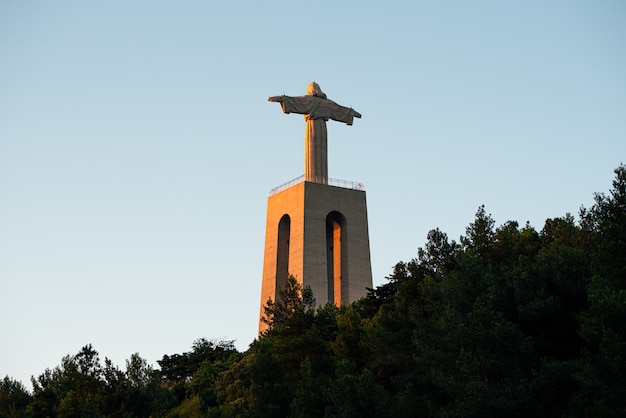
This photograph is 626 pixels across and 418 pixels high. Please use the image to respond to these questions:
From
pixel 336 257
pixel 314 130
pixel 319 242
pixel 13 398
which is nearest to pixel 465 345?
pixel 319 242

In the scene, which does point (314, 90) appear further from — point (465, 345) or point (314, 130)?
point (465, 345)

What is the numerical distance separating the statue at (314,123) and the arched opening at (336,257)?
2406 mm

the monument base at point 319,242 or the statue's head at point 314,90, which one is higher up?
the statue's head at point 314,90

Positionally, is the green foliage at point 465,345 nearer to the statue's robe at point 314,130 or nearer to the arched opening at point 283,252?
the arched opening at point 283,252

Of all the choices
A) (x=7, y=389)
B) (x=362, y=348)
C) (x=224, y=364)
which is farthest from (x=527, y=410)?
(x=7, y=389)

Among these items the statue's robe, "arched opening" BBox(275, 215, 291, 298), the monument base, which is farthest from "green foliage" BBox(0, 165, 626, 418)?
the statue's robe

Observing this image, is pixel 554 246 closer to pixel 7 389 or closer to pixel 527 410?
pixel 527 410

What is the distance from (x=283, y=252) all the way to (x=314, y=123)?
22.7 ft

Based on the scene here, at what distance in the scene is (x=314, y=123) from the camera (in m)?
45.0

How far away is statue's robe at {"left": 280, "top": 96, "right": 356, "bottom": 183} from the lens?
4462cm

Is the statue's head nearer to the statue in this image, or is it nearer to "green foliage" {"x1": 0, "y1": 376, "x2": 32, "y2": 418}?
the statue

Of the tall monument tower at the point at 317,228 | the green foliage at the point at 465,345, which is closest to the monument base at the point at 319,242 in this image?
the tall monument tower at the point at 317,228

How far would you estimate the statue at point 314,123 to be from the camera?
44.6 meters

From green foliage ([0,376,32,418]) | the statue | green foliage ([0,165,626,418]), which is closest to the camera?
green foliage ([0,165,626,418])
